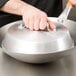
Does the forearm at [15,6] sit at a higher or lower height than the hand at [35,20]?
lower

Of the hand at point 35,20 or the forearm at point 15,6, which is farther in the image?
the forearm at point 15,6

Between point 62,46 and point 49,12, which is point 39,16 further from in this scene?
point 49,12

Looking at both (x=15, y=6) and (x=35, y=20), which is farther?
(x=15, y=6)

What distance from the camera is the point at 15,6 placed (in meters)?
1.03

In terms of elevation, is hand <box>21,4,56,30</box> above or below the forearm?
above

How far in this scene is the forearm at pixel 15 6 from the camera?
0.99 metres

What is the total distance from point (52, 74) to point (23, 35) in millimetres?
161

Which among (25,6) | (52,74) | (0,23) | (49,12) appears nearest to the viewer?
(52,74)

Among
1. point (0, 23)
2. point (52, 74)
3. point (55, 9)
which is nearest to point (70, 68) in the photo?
point (52, 74)

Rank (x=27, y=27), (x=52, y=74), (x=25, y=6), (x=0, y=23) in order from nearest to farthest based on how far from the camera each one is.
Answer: (x=52, y=74)
(x=27, y=27)
(x=25, y=6)
(x=0, y=23)

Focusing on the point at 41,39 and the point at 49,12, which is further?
the point at 49,12

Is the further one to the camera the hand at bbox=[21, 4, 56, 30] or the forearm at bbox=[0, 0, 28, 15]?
the forearm at bbox=[0, 0, 28, 15]

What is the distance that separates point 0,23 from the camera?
→ 1215mm

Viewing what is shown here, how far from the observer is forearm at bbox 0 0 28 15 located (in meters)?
0.99
